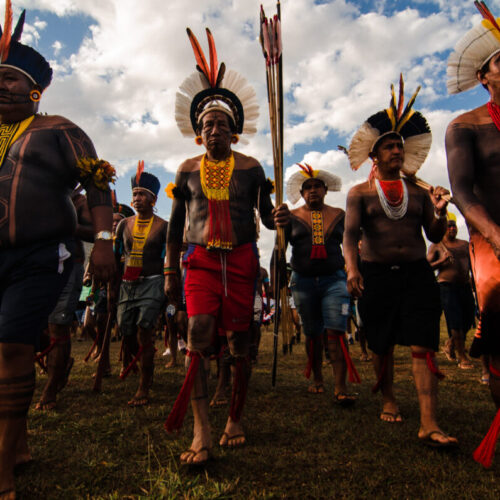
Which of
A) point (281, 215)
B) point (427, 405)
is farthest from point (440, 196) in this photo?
point (427, 405)

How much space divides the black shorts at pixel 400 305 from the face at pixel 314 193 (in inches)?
67.2

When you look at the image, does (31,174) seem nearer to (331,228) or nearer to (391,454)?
(391,454)

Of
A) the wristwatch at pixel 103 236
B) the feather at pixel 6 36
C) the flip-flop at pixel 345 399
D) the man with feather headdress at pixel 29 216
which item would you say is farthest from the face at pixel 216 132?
the flip-flop at pixel 345 399

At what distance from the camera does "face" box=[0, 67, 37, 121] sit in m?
2.65

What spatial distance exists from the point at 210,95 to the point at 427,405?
126 inches

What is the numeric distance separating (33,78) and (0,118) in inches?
14.8

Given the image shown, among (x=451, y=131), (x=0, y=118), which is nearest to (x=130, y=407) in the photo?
(x=0, y=118)

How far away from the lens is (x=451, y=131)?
2.36m

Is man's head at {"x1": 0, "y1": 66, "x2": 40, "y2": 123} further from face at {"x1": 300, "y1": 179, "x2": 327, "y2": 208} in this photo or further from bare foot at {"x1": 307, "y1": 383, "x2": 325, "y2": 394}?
bare foot at {"x1": 307, "y1": 383, "x2": 325, "y2": 394}

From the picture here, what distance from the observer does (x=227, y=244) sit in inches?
124

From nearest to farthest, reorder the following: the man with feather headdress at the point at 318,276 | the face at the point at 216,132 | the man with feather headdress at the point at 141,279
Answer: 1. the face at the point at 216,132
2. the man with feather headdress at the point at 318,276
3. the man with feather headdress at the point at 141,279

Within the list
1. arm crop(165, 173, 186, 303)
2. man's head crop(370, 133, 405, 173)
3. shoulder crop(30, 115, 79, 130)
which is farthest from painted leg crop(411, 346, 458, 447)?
shoulder crop(30, 115, 79, 130)

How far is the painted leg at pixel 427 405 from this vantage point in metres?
2.77

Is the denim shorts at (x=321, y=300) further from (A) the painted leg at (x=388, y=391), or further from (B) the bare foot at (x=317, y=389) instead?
(A) the painted leg at (x=388, y=391)
